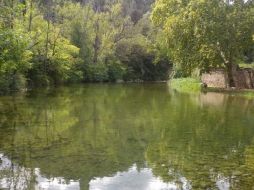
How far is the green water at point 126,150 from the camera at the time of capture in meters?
8.82

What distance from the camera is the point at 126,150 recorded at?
1189cm

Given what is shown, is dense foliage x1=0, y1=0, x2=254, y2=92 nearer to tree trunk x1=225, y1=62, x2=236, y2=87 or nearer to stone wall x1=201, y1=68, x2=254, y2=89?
tree trunk x1=225, y1=62, x2=236, y2=87

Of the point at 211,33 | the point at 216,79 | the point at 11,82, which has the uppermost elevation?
the point at 211,33

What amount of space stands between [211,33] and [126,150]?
1000 inches

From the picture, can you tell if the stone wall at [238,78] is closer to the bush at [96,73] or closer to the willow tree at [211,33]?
the willow tree at [211,33]

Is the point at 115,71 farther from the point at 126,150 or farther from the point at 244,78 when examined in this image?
the point at 126,150

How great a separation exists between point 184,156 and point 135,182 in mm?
2684

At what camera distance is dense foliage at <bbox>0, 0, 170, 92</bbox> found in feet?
143

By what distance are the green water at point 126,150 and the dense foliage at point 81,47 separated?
17.1 metres

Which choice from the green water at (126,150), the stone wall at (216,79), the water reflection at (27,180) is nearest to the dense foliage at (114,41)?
the stone wall at (216,79)

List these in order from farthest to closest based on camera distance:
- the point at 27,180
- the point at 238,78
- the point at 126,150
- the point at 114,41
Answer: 1. the point at 114,41
2. the point at 238,78
3. the point at 126,150
4. the point at 27,180

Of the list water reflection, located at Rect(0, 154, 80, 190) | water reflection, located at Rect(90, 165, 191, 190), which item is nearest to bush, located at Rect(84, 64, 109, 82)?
water reflection, located at Rect(0, 154, 80, 190)

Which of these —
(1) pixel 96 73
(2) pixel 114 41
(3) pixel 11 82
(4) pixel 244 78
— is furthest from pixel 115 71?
(3) pixel 11 82

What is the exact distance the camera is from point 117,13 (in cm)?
6756
